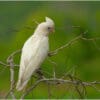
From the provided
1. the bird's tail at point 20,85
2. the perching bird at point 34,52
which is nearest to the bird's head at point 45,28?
the perching bird at point 34,52

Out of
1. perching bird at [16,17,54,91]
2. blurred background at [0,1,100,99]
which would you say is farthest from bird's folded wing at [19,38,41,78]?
blurred background at [0,1,100,99]

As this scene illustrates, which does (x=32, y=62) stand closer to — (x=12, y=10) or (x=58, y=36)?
(x=58, y=36)

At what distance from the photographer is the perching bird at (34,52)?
2.37m

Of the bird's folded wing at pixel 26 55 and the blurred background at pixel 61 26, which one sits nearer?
the bird's folded wing at pixel 26 55

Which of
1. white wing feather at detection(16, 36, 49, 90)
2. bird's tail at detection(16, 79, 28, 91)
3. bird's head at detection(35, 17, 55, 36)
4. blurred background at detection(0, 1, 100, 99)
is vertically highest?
bird's head at detection(35, 17, 55, 36)

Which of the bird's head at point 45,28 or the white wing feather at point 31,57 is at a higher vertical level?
the bird's head at point 45,28

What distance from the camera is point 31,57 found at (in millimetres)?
2398

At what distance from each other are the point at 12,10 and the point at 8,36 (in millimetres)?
595

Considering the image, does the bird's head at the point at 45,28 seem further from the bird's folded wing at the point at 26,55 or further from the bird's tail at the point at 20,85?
the bird's tail at the point at 20,85

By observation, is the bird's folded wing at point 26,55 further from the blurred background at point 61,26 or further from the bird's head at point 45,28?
the blurred background at point 61,26

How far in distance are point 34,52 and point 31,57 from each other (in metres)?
0.03

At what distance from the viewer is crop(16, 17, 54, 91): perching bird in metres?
2.37

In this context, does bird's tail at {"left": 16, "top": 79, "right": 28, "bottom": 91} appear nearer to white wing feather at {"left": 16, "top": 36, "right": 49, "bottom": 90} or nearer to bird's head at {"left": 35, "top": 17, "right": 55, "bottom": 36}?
white wing feather at {"left": 16, "top": 36, "right": 49, "bottom": 90}

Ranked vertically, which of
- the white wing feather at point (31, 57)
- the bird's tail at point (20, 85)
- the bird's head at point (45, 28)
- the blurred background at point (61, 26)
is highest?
the bird's head at point (45, 28)
